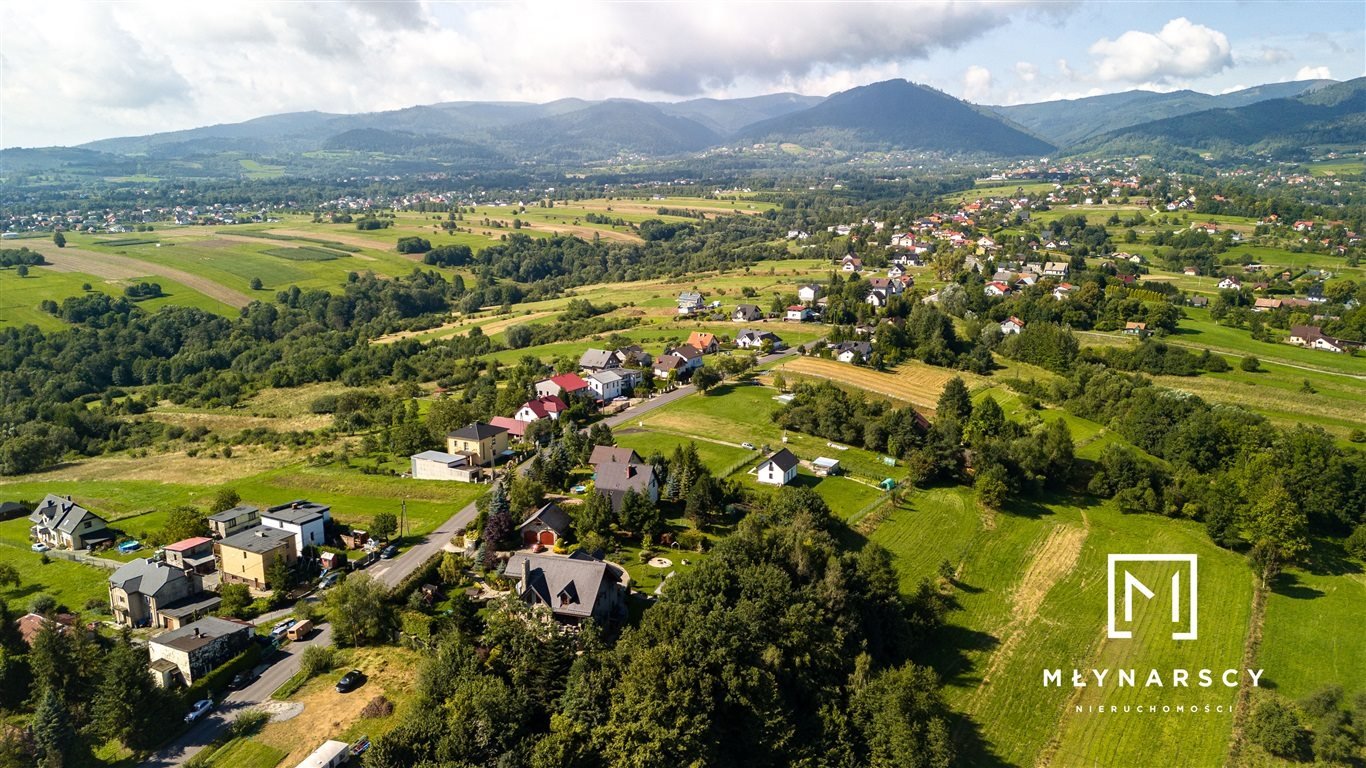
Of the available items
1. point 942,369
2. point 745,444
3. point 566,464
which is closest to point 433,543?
point 566,464

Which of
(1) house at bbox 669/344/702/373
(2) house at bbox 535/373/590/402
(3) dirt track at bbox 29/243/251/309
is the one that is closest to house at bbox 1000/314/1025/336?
(1) house at bbox 669/344/702/373

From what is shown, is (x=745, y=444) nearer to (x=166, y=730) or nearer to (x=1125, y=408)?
(x=1125, y=408)

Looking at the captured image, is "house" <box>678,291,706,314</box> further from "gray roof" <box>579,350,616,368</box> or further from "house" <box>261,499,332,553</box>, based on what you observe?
"house" <box>261,499,332,553</box>

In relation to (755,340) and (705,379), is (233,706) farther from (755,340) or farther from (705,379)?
(755,340)

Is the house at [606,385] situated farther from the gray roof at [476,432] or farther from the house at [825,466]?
the house at [825,466]

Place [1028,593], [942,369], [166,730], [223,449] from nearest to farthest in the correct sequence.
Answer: [166,730] < [1028,593] < [223,449] < [942,369]

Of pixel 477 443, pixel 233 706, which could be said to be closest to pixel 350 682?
pixel 233 706
